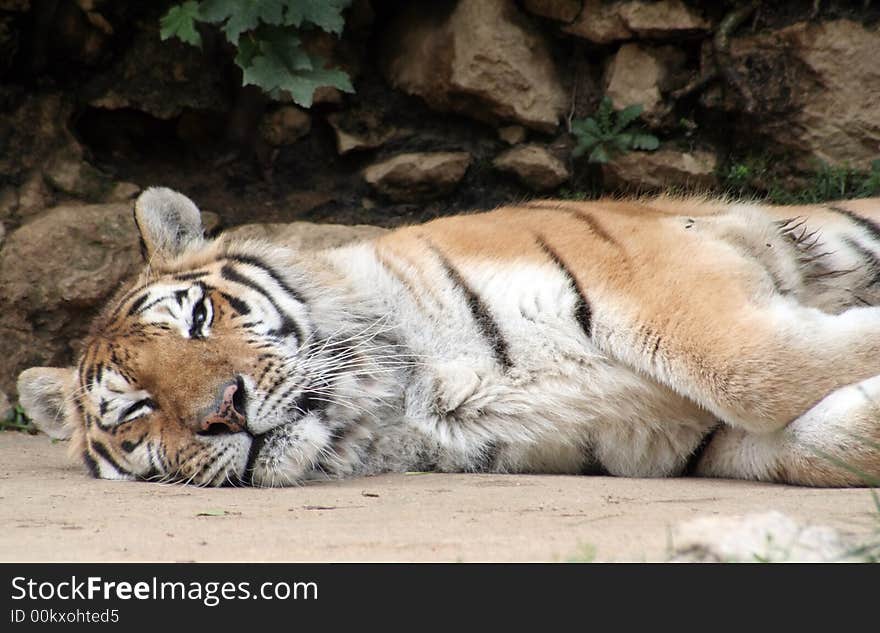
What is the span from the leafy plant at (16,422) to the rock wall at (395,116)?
6.4 inches

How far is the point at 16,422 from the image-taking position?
4777 mm

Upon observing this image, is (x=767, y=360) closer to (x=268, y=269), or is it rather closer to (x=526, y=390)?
(x=526, y=390)

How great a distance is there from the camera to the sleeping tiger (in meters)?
2.59

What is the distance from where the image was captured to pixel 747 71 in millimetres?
4965

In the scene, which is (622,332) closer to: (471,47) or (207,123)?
(471,47)

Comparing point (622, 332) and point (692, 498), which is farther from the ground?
point (622, 332)

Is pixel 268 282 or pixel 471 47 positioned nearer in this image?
pixel 268 282

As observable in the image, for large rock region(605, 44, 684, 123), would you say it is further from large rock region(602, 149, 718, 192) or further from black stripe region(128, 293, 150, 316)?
black stripe region(128, 293, 150, 316)

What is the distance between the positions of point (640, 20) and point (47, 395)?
3235mm

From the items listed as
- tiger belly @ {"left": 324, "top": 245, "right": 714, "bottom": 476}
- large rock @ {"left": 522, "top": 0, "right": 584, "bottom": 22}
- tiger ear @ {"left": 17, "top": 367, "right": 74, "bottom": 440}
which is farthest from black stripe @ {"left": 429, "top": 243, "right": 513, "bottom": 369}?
large rock @ {"left": 522, "top": 0, "right": 584, "bottom": 22}

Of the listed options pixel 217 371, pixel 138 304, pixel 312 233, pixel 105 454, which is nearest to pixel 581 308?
pixel 217 371

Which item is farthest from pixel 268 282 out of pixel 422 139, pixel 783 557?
pixel 422 139

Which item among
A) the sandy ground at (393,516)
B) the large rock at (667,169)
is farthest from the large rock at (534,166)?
the sandy ground at (393,516)
